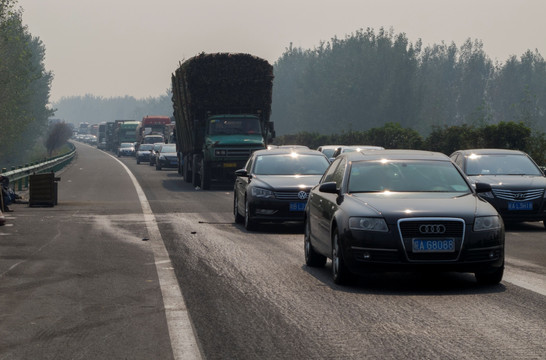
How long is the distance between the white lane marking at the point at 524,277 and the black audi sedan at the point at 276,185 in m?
5.44

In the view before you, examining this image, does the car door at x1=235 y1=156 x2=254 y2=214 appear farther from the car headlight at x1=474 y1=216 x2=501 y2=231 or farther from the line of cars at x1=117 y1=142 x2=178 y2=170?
the line of cars at x1=117 y1=142 x2=178 y2=170

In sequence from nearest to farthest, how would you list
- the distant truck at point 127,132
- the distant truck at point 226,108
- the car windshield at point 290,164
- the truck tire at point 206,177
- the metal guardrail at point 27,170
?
1. the car windshield at point 290,164
2. the metal guardrail at point 27,170
3. the distant truck at point 226,108
4. the truck tire at point 206,177
5. the distant truck at point 127,132

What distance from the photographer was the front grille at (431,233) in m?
9.86

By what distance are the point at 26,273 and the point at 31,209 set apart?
470 inches

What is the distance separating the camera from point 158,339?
7258 mm

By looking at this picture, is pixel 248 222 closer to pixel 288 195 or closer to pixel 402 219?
pixel 288 195

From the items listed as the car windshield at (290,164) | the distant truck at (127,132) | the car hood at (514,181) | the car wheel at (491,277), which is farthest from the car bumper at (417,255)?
the distant truck at (127,132)

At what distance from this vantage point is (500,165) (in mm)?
19359

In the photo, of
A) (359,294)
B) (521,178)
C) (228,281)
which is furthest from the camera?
(521,178)

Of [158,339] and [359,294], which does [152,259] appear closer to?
[359,294]

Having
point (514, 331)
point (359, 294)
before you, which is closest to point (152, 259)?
point (359, 294)

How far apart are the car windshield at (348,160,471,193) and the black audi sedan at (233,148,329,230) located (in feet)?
18.2

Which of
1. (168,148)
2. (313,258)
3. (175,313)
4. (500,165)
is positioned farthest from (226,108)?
(175,313)

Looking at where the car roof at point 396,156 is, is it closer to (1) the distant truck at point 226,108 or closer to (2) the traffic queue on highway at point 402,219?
(2) the traffic queue on highway at point 402,219
